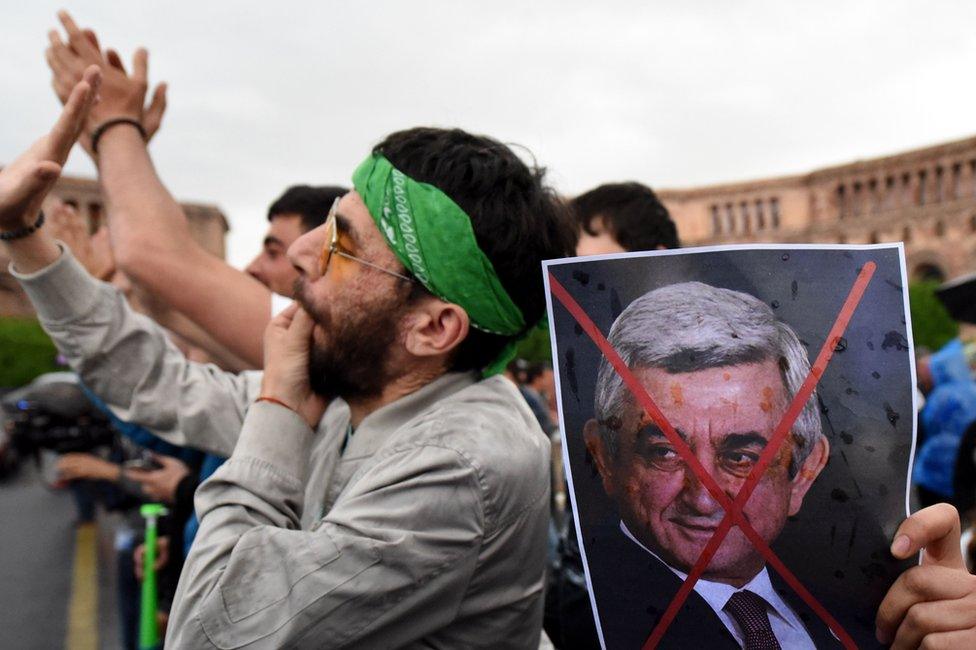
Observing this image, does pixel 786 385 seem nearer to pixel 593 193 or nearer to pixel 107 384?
pixel 593 193

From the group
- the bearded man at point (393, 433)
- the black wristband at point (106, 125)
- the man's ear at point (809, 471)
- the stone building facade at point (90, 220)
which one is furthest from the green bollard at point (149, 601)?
the stone building facade at point (90, 220)

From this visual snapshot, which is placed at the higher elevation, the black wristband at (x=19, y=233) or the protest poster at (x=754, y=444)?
the black wristband at (x=19, y=233)

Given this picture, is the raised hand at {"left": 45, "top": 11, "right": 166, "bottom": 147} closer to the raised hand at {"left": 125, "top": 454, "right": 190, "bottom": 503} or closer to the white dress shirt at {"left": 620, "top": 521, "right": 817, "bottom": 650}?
the raised hand at {"left": 125, "top": 454, "right": 190, "bottom": 503}

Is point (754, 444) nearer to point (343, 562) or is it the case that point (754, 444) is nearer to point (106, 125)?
point (343, 562)

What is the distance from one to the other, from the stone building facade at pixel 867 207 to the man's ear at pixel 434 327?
4449cm

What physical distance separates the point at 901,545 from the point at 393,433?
2.62 feet

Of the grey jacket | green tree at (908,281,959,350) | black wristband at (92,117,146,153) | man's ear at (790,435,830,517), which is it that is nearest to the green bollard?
black wristband at (92,117,146,153)

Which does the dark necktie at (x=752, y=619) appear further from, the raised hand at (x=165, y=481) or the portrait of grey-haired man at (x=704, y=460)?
the raised hand at (x=165, y=481)

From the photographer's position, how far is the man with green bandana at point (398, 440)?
116 centimetres

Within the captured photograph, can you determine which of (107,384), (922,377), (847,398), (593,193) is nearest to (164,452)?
(107,384)

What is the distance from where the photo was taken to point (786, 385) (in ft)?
3.45

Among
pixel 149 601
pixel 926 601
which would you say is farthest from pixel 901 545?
pixel 149 601

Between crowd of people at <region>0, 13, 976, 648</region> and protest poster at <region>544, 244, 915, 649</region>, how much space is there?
97 millimetres

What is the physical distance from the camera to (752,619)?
1.06 m
